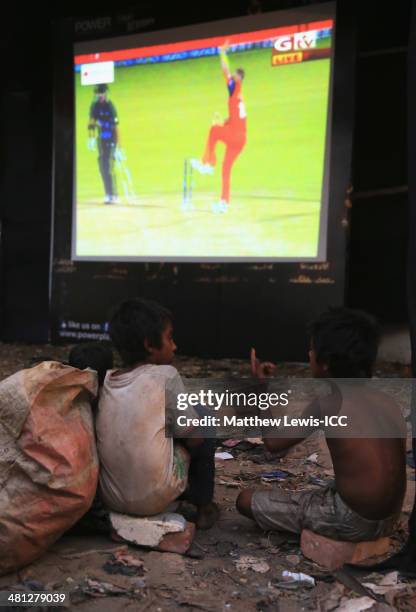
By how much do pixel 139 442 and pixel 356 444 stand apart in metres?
0.80

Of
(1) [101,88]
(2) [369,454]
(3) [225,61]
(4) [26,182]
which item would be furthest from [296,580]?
(4) [26,182]

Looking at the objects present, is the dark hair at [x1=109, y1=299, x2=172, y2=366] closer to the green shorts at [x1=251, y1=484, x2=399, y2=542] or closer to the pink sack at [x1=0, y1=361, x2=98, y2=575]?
the pink sack at [x1=0, y1=361, x2=98, y2=575]

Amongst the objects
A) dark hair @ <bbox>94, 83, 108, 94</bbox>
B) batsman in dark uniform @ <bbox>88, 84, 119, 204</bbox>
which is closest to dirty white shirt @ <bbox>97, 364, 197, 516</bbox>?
batsman in dark uniform @ <bbox>88, 84, 119, 204</bbox>

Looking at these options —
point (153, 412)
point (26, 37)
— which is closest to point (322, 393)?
point (153, 412)

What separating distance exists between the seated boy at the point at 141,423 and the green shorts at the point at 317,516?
1.20 ft

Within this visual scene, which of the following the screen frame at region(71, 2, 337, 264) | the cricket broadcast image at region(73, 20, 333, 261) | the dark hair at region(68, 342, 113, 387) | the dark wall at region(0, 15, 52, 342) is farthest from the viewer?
the dark wall at region(0, 15, 52, 342)

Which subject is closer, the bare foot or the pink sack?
the pink sack

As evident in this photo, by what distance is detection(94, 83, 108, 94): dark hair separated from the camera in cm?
710

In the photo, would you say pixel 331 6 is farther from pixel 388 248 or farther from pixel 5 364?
pixel 5 364

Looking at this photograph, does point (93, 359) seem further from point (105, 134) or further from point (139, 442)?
point (105, 134)

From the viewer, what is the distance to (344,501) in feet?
7.57

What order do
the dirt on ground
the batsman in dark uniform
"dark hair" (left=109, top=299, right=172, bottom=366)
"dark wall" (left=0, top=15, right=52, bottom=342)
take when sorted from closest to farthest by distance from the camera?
the dirt on ground → "dark hair" (left=109, top=299, right=172, bottom=366) → the batsman in dark uniform → "dark wall" (left=0, top=15, right=52, bottom=342)

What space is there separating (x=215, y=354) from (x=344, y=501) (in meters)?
4.41

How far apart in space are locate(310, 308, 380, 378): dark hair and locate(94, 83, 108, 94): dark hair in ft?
18.7
